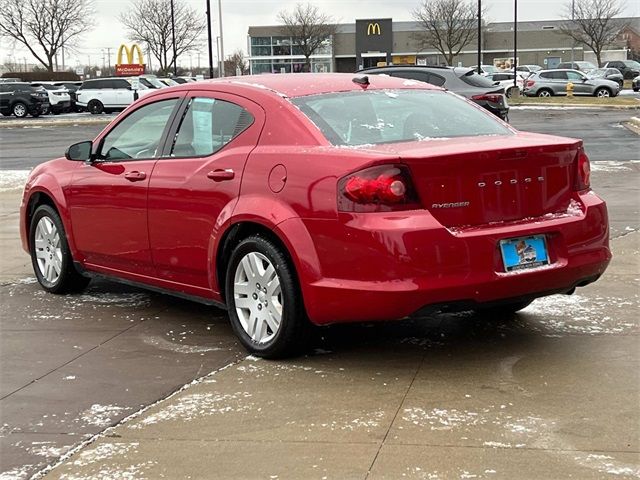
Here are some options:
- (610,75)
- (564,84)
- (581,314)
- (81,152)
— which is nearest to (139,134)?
(81,152)

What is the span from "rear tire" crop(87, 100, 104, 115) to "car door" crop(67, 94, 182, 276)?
3571cm

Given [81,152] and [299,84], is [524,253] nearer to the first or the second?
[299,84]

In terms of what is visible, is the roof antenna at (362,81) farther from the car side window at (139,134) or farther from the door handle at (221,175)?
the car side window at (139,134)

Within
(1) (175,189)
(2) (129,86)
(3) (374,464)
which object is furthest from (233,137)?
(2) (129,86)

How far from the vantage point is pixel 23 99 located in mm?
39094

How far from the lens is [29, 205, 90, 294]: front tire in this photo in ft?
21.9

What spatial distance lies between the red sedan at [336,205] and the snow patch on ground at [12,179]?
800cm

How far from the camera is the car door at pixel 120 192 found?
5816mm

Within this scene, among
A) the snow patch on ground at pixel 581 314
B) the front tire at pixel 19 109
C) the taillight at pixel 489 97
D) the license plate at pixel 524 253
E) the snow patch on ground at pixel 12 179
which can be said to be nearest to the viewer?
the license plate at pixel 524 253

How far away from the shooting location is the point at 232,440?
3861 mm

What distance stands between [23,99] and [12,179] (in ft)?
86.0

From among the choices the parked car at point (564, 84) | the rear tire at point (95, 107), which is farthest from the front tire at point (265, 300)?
the parked car at point (564, 84)

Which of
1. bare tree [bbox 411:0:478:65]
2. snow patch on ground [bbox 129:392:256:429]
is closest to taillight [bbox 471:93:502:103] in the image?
snow patch on ground [bbox 129:392:256:429]

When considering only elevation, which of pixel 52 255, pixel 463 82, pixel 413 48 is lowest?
pixel 52 255
